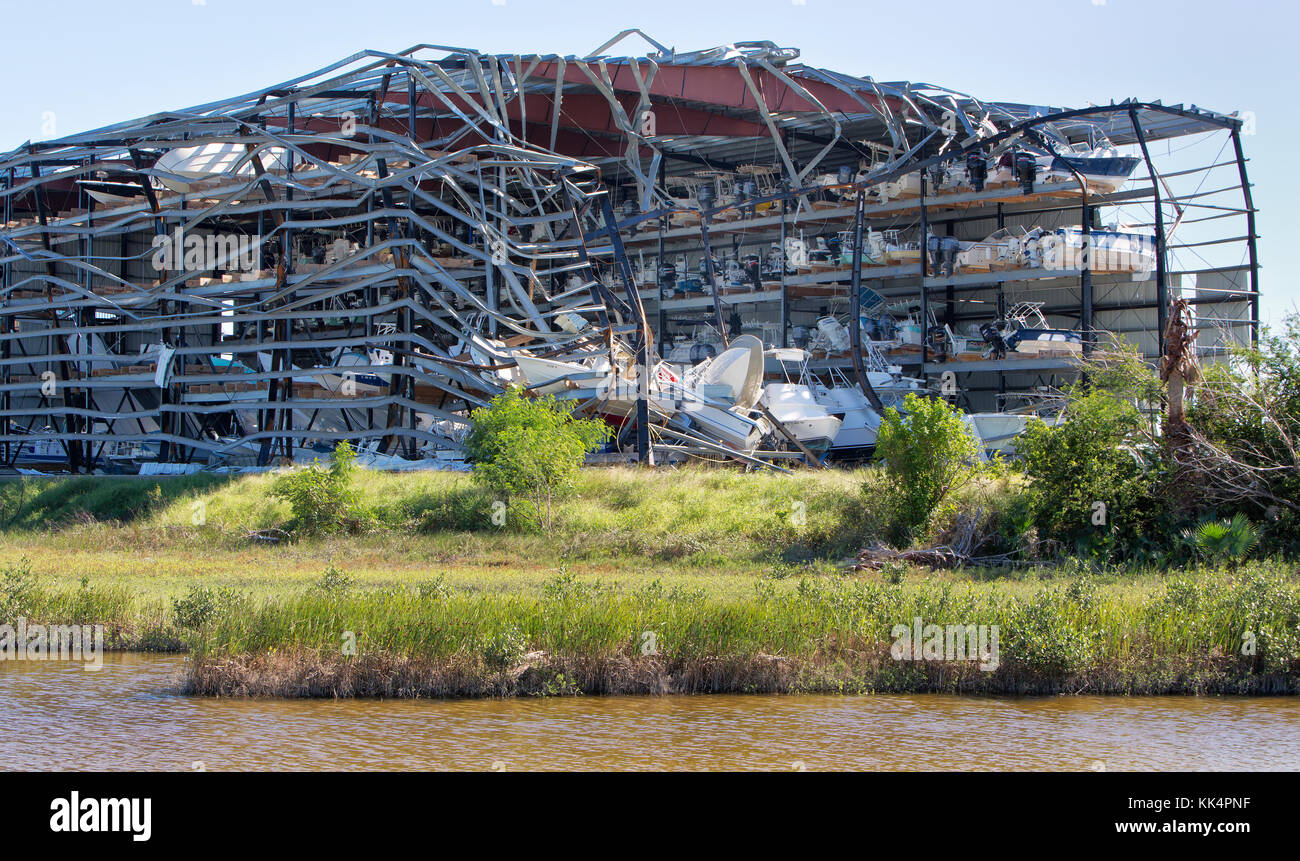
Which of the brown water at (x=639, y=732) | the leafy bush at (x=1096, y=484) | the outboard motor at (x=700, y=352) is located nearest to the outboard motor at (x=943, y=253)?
the outboard motor at (x=700, y=352)

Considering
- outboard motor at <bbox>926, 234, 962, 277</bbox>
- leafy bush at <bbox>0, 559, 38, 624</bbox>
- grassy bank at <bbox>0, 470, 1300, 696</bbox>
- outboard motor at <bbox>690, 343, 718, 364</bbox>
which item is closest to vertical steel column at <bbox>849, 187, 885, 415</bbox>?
outboard motor at <bbox>926, 234, 962, 277</bbox>

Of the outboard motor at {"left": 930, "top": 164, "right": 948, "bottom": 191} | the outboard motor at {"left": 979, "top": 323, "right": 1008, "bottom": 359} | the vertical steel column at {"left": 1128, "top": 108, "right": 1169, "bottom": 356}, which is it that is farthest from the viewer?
the outboard motor at {"left": 930, "top": 164, "right": 948, "bottom": 191}

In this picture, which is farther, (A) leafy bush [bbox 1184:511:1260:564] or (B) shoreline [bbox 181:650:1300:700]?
(A) leafy bush [bbox 1184:511:1260:564]

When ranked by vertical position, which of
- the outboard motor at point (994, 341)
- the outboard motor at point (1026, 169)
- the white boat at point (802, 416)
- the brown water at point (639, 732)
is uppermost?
the outboard motor at point (1026, 169)

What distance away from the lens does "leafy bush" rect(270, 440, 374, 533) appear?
2753 cm

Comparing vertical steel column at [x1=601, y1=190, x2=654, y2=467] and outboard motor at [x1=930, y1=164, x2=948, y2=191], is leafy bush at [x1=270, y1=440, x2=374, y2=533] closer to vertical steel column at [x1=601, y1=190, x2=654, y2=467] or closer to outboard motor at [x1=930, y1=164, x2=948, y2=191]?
vertical steel column at [x1=601, y1=190, x2=654, y2=467]

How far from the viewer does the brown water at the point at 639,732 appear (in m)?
12.6

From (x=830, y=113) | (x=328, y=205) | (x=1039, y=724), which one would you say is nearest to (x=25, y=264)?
(x=328, y=205)

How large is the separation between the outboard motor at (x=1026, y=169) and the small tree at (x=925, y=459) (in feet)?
60.1

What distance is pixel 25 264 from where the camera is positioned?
49.1 metres

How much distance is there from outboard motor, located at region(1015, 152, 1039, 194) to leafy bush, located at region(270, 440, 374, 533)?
2481cm

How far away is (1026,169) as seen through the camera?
3966cm

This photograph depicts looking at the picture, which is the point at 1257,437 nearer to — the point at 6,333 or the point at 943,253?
the point at 943,253

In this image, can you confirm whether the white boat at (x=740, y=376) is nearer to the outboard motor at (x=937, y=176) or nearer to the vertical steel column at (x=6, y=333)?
the outboard motor at (x=937, y=176)
